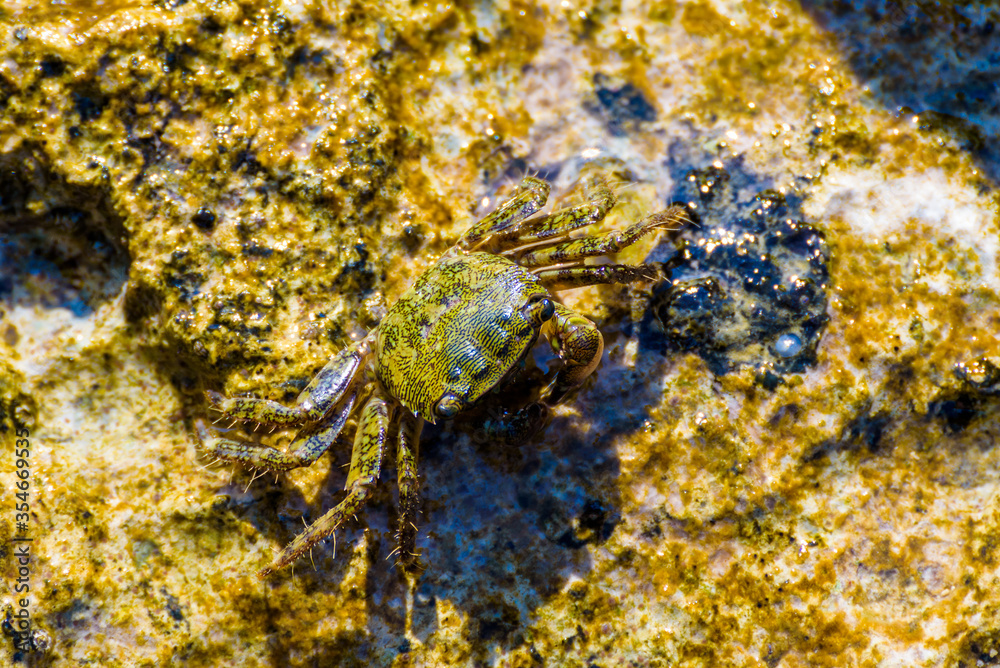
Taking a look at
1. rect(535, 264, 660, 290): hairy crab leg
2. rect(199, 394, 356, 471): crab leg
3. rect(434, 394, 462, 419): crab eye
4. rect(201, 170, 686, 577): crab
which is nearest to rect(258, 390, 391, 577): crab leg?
rect(201, 170, 686, 577): crab

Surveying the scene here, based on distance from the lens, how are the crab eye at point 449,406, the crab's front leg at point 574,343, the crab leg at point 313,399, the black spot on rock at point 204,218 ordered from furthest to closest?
1. the black spot on rock at point 204,218
2. the crab leg at point 313,399
3. the crab's front leg at point 574,343
4. the crab eye at point 449,406

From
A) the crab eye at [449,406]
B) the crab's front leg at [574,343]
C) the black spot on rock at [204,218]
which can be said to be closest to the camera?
the crab eye at [449,406]

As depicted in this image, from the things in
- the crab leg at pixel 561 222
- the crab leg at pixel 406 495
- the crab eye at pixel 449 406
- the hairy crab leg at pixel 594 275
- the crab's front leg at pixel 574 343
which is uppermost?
the crab leg at pixel 561 222

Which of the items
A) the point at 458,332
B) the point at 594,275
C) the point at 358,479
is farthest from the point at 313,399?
the point at 594,275

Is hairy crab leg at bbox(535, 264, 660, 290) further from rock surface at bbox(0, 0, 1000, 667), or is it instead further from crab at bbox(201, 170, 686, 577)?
rock surface at bbox(0, 0, 1000, 667)

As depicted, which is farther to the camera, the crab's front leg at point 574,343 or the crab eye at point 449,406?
the crab's front leg at point 574,343

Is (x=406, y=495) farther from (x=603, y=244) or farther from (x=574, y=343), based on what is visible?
(x=603, y=244)

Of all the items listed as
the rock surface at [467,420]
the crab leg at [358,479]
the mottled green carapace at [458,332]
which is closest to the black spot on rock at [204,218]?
the rock surface at [467,420]

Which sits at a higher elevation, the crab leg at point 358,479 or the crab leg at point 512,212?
the crab leg at point 512,212

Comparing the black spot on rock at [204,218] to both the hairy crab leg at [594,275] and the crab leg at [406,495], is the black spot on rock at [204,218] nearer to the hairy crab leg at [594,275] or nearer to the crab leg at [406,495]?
the crab leg at [406,495]
